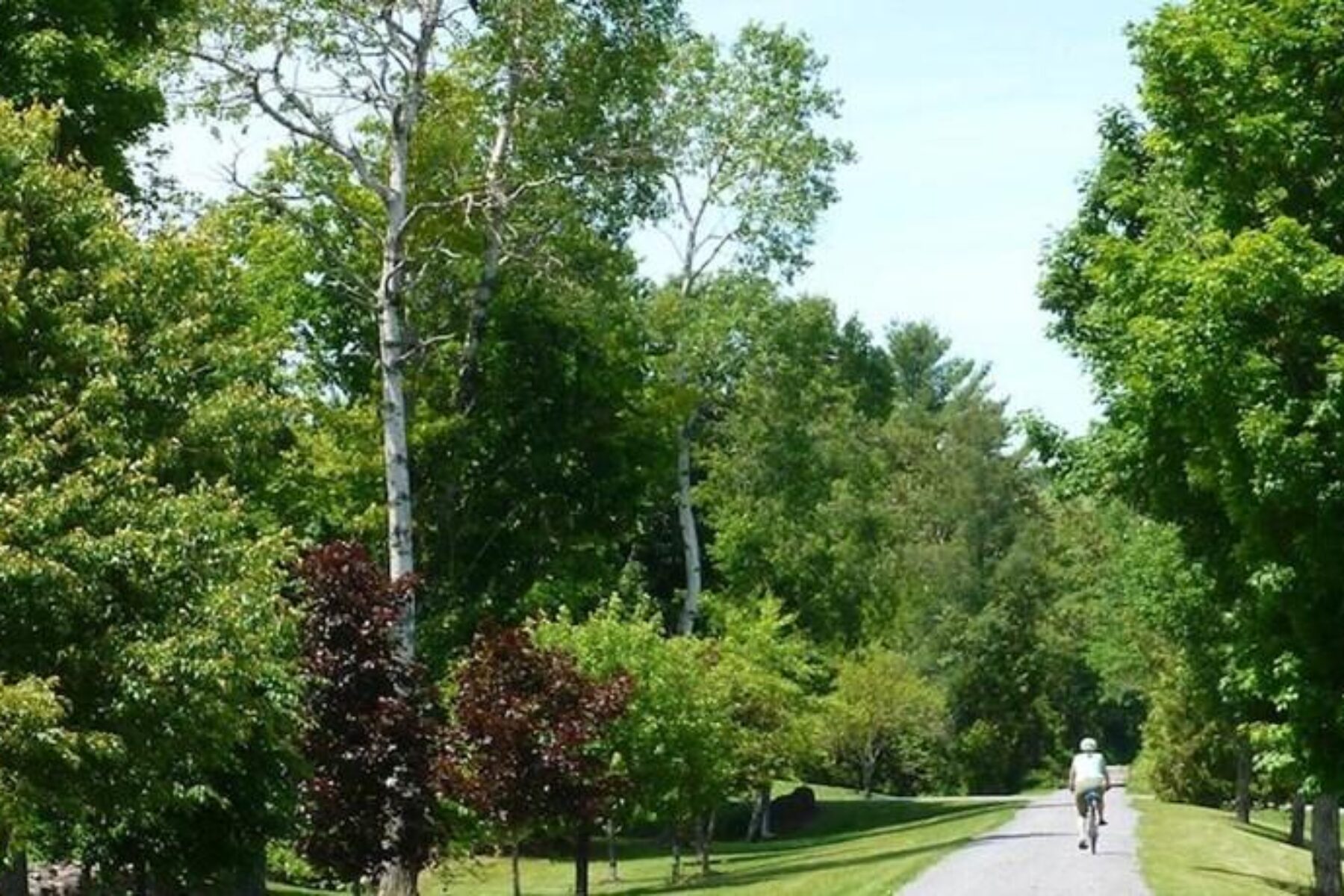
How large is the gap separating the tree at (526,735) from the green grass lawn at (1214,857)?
26.0 feet

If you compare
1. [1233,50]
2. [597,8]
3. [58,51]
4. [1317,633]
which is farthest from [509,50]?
[1317,633]

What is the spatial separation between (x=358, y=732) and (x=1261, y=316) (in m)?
11.6

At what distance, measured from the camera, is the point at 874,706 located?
6200 cm

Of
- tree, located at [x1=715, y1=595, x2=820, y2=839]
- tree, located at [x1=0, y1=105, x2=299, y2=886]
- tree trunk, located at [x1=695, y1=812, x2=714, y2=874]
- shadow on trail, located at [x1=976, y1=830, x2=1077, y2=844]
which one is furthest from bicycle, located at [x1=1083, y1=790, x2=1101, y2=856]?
tree, located at [x1=0, y1=105, x2=299, y2=886]

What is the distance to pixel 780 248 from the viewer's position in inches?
1741

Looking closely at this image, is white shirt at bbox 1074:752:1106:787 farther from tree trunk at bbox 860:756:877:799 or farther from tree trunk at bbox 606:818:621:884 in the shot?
tree trunk at bbox 860:756:877:799

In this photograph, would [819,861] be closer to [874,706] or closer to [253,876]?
[253,876]

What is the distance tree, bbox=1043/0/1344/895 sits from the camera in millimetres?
15859

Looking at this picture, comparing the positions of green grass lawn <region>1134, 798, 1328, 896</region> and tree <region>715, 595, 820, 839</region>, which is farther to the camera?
tree <region>715, 595, 820, 839</region>

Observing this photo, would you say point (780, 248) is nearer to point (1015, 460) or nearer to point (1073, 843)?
point (1073, 843)

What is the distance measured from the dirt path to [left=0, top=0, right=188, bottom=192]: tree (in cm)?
1320

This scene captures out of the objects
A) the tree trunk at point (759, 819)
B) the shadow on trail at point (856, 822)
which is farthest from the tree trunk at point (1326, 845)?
the tree trunk at point (759, 819)

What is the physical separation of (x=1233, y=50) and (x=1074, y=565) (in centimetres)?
7047

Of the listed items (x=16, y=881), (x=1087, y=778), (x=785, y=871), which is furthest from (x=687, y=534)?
(x=16, y=881)
